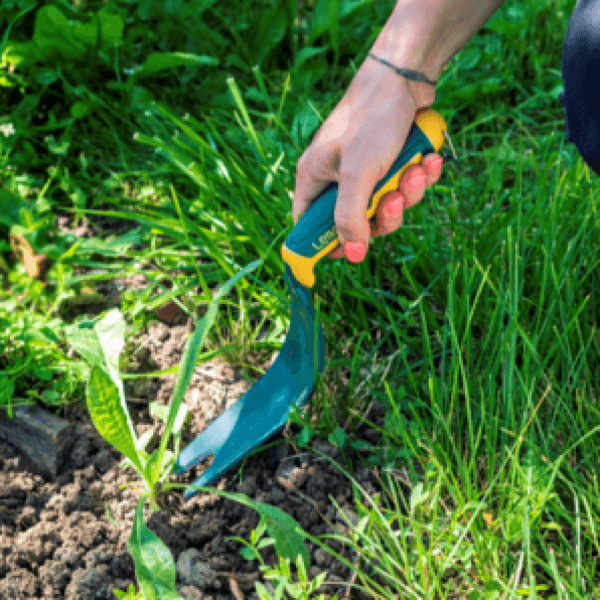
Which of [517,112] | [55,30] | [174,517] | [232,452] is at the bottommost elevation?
[174,517]

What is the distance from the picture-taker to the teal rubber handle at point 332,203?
1235 millimetres

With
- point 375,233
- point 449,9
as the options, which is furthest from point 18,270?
point 449,9

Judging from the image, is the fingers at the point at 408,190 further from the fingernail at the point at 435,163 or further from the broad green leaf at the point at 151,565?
the broad green leaf at the point at 151,565

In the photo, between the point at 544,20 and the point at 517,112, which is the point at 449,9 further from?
the point at 544,20

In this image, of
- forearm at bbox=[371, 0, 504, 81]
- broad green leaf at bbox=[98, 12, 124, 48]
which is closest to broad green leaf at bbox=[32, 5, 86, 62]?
broad green leaf at bbox=[98, 12, 124, 48]

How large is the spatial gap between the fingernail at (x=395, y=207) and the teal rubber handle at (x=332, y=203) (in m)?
0.03

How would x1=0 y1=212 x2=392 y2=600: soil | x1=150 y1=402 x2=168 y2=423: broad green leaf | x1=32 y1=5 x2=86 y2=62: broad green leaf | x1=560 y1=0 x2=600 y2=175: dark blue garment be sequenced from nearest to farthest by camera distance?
x1=560 y1=0 x2=600 y2=175: dark blue garment
x1=0 y1=212 x2=392 y2=600: soil
x1=150 y1=402 x2=168 y2=423: broad green leaf
x1=32 y1=5 x2=86 y2=62: broad green leaf

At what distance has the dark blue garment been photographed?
3.28 feet

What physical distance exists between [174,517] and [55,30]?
156 cm

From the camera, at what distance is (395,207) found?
1.28 meters

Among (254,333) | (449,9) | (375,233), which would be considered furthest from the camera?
(254,333)

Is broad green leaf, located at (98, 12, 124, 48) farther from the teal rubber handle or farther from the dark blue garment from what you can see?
the dark blue garment

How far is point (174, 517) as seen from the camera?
4.14ft

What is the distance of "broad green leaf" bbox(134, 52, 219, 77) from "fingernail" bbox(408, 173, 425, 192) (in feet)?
3.31
